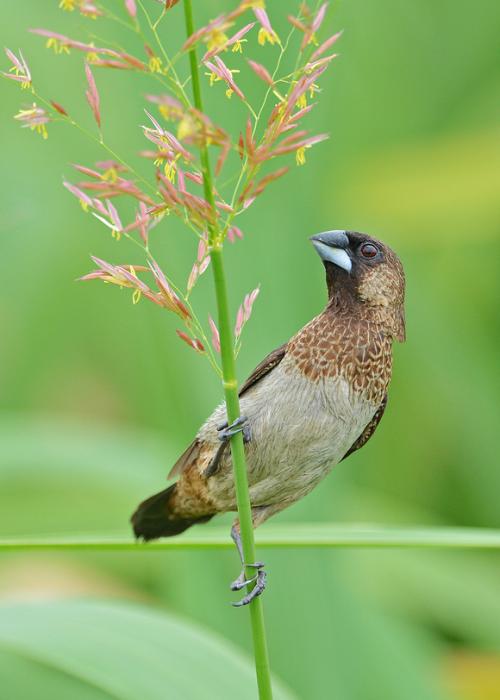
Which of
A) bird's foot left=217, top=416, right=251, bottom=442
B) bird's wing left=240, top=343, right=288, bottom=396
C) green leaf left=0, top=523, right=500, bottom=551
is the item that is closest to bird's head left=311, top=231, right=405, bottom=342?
bird's wing left=240, top=343, right=288, bottom=396

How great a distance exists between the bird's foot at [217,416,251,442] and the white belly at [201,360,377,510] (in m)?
0.02

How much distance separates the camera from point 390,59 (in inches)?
165

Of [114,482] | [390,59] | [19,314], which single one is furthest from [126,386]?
[390,59]

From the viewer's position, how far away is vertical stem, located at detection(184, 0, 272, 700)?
4.10 feet

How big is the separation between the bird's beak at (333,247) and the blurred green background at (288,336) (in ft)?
2.10

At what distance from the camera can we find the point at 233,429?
142 centimetres

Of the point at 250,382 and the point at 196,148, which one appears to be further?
the point at 250,382

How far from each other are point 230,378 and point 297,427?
0.66m

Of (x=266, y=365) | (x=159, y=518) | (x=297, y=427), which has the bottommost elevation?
(x=159, y=518)

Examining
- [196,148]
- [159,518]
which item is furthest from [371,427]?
[196,148]

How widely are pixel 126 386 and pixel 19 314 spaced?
23.6 inches

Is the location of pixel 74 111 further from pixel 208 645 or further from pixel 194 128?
pixel 194 128

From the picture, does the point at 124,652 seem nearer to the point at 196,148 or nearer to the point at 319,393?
the point at 319,393

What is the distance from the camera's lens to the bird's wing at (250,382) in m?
2.15
